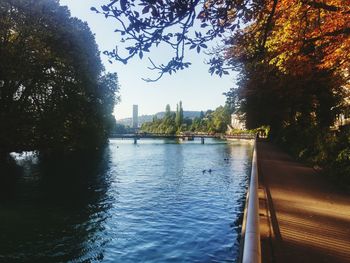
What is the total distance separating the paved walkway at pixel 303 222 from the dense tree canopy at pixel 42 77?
69.4 feet

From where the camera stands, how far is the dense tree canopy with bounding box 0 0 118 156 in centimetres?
3006

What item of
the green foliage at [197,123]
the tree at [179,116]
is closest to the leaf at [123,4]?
the green foliage at [197,123]

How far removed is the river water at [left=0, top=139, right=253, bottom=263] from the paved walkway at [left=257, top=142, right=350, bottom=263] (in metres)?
2.73

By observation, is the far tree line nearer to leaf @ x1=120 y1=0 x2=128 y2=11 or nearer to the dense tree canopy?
the dense tree canopy

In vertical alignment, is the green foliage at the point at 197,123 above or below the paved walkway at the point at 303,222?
above

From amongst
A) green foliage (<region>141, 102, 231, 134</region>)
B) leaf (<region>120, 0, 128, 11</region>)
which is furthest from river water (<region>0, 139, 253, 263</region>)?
green foliage (<region>141, 102, 231, 134</region>)

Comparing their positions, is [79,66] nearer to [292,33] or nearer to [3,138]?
[3,138]

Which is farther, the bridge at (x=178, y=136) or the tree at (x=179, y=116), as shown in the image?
the tree at (x=179, y=116)

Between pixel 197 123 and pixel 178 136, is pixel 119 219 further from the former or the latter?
pixel 197 123

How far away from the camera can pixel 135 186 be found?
97.1 ft

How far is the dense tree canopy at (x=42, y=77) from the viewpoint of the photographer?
30.1 m

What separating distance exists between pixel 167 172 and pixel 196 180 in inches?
255

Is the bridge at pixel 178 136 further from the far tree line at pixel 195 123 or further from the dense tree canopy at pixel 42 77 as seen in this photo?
the dense tree canopy at pixel 42 77

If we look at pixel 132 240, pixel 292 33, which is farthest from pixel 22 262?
pixel 292 33
